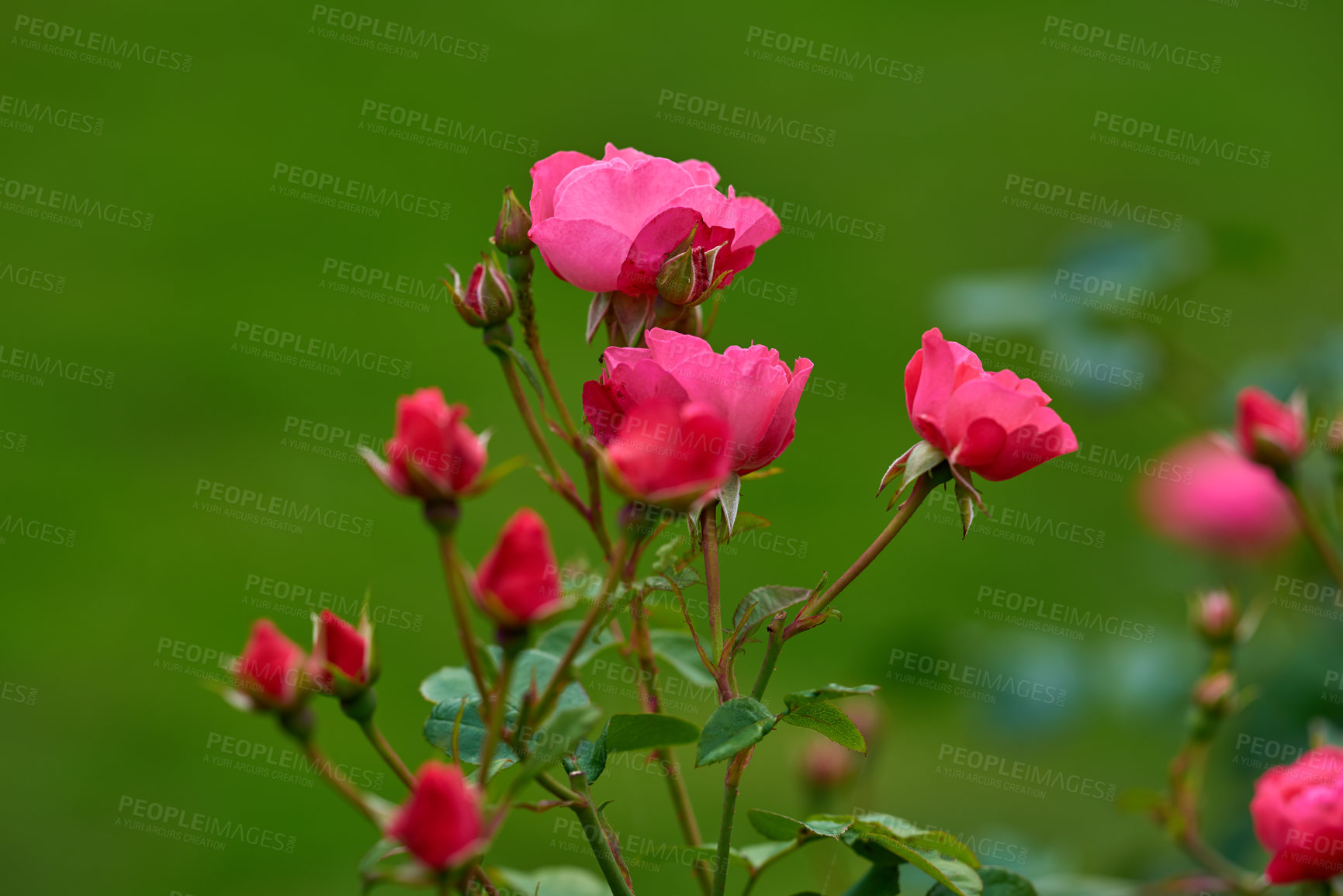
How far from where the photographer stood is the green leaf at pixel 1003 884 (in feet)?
2.97

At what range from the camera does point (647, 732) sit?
77cm

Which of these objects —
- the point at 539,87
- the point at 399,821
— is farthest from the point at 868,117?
the point at 399,821

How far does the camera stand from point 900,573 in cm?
333

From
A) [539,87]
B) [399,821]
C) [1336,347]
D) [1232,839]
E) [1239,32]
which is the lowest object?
[1232,839]

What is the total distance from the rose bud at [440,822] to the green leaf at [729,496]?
0.95ft

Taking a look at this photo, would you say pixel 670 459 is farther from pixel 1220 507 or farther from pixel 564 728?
pixel 1220 507

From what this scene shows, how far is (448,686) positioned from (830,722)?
1.03ft

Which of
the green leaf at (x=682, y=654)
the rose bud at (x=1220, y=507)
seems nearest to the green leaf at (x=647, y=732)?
the green leaf at (x=682, y=654)

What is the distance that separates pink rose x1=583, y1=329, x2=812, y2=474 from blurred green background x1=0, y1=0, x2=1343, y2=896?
0.94 ft

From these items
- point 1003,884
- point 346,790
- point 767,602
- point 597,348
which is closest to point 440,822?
point 346,790

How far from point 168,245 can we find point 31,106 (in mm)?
978

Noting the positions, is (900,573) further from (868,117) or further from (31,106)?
(31,106)

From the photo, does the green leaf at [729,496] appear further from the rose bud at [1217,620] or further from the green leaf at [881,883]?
the rose bud at [1217,620]

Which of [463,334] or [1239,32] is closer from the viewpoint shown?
[463,334]
